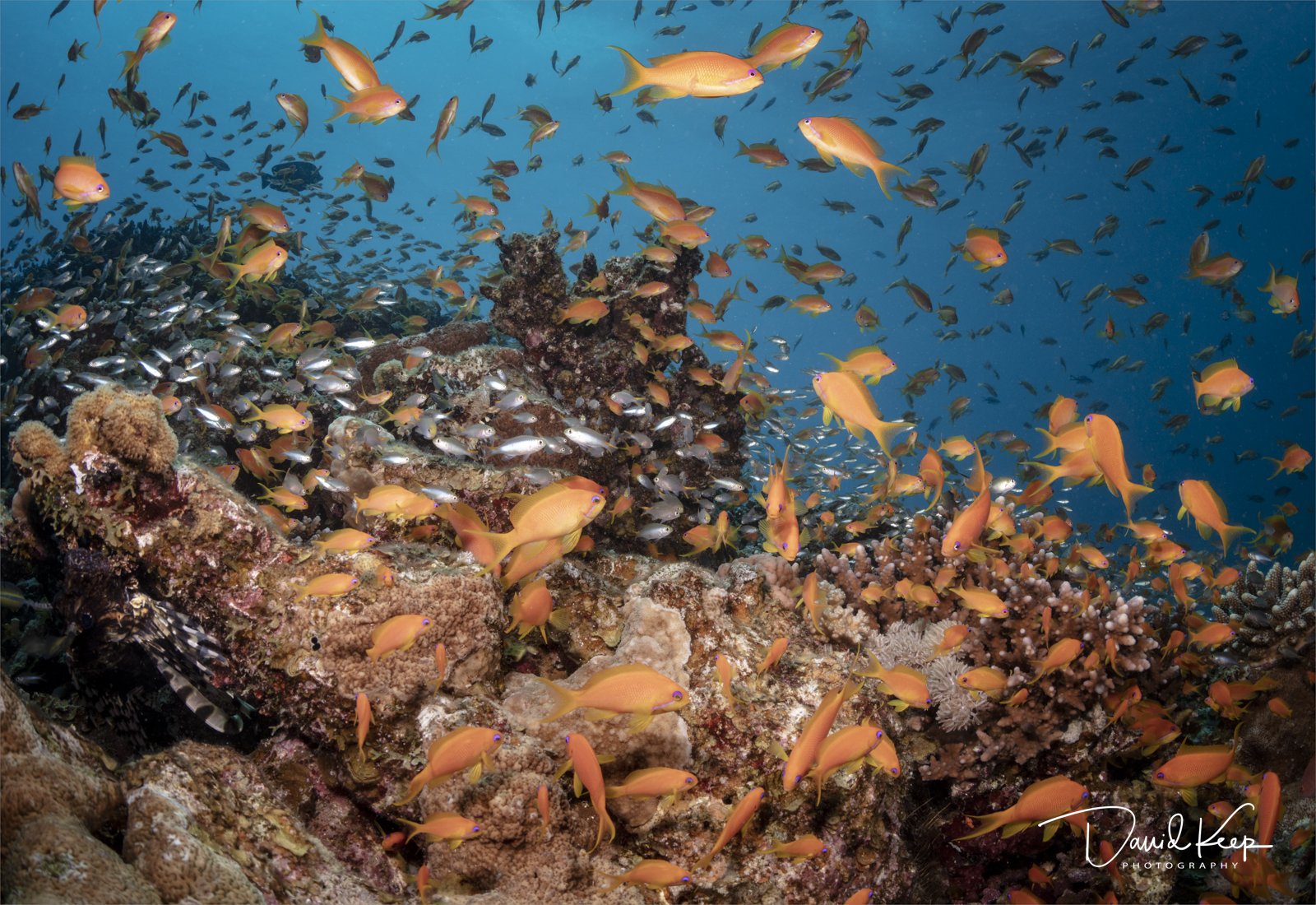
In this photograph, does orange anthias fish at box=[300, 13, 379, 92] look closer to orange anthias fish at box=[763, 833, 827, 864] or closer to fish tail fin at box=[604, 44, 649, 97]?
fish tail fin at box=[604, 44, 649, 97]

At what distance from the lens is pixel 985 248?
617cm

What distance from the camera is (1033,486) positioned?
592cm

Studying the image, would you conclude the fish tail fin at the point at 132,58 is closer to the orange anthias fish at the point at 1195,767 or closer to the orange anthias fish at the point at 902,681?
the orange anthias fish at the point at 902,681

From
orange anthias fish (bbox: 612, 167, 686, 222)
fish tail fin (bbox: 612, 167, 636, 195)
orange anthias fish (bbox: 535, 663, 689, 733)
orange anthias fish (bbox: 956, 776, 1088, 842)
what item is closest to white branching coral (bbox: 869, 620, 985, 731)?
orange anthias fish (bbox: 956, 776, 1088, 842)

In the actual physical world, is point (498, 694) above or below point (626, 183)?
below

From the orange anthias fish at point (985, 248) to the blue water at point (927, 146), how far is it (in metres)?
2.95

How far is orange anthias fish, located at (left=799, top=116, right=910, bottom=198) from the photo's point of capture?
12.3 ft

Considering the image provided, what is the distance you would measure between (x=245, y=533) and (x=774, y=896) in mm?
3440

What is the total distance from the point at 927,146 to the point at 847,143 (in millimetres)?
59900

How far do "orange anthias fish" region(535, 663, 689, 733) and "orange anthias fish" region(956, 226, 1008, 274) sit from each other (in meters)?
5.18

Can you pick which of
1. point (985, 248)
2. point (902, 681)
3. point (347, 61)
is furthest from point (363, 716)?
point (985, 248)

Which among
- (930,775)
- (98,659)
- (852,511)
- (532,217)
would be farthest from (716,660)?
(532,217)

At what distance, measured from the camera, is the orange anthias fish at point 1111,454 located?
3.37 metres
